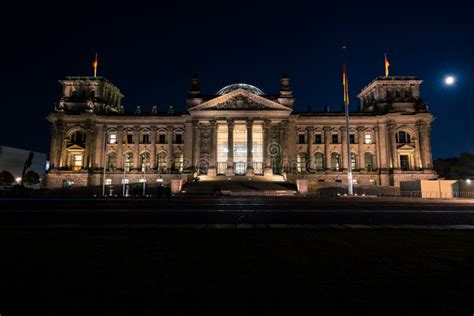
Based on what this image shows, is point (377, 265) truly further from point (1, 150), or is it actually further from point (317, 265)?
point (1, 150)

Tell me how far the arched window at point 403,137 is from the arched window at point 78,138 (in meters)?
72.2

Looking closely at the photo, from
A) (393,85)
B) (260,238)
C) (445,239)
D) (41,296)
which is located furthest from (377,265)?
(393,85)

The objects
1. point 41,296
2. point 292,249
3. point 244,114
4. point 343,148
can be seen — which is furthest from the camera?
point 343,148

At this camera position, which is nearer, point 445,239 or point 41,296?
point 41,296

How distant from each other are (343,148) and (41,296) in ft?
233

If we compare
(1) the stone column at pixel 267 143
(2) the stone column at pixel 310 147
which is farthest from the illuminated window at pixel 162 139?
(2) the stone column at pixel 310 147

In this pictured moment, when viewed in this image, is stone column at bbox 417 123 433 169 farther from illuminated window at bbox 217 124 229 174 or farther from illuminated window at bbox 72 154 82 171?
illuminated window at bbox 72 154 82 171

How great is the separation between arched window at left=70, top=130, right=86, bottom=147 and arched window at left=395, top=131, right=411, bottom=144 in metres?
72.2

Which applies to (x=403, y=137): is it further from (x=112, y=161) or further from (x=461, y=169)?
(x=112, y=161)

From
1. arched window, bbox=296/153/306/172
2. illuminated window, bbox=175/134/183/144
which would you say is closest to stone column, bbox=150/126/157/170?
illuminated window, bbox=175/134/183/144

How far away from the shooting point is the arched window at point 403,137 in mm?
66625

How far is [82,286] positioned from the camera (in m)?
3.73

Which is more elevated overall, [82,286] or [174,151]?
[174,151]

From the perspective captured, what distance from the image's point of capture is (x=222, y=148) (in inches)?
2677
